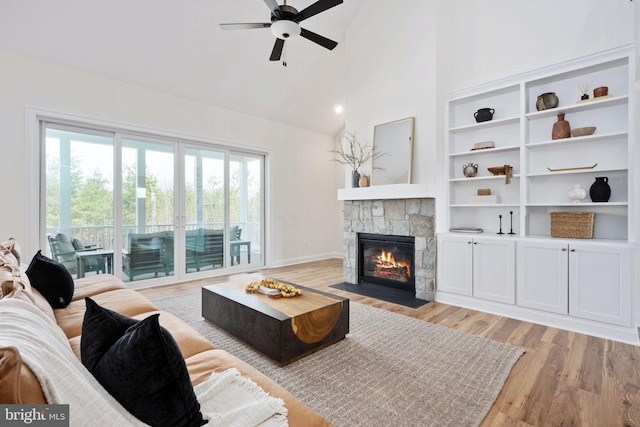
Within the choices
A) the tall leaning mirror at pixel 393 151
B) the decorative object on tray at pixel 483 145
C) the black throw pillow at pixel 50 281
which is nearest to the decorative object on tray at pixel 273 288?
the black throw pillow at pixel 50 281

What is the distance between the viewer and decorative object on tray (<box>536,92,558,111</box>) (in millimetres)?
3389

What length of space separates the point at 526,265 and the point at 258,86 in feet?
15.3

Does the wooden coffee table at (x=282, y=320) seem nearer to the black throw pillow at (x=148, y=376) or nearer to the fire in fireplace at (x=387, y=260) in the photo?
the black throw pillow at (x=148, y=376)

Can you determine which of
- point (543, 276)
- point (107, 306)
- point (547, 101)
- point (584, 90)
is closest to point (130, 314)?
point (107, 306)

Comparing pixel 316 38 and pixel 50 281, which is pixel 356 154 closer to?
pixel 316 38

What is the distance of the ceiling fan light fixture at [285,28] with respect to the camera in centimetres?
289

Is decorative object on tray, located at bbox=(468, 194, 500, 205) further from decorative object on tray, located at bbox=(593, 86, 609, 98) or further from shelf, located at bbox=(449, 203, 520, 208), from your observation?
decorative object on tray, located at bbox=(593, 86, 609, 98)

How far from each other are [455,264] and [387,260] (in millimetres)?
1048

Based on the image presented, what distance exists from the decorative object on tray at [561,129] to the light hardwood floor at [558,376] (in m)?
2.00

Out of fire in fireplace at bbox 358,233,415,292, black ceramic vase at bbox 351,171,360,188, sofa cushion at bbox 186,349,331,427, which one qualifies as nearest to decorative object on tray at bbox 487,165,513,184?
fire in fireplace at bbox 358,233,415,292

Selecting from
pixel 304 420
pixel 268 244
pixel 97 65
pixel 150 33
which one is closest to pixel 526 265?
pixel 304 420

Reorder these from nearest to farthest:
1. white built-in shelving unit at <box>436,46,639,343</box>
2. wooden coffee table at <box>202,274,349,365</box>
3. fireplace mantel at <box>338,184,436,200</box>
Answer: wooden coffee table at <box>202,274,349,365</box> < white built-in shelving unit at <box>436,46,639,343</box> < fireplace mantel at <box>338,184,436,200</box>

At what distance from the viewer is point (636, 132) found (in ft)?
9.55

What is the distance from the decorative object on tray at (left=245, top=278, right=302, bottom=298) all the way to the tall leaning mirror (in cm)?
231
